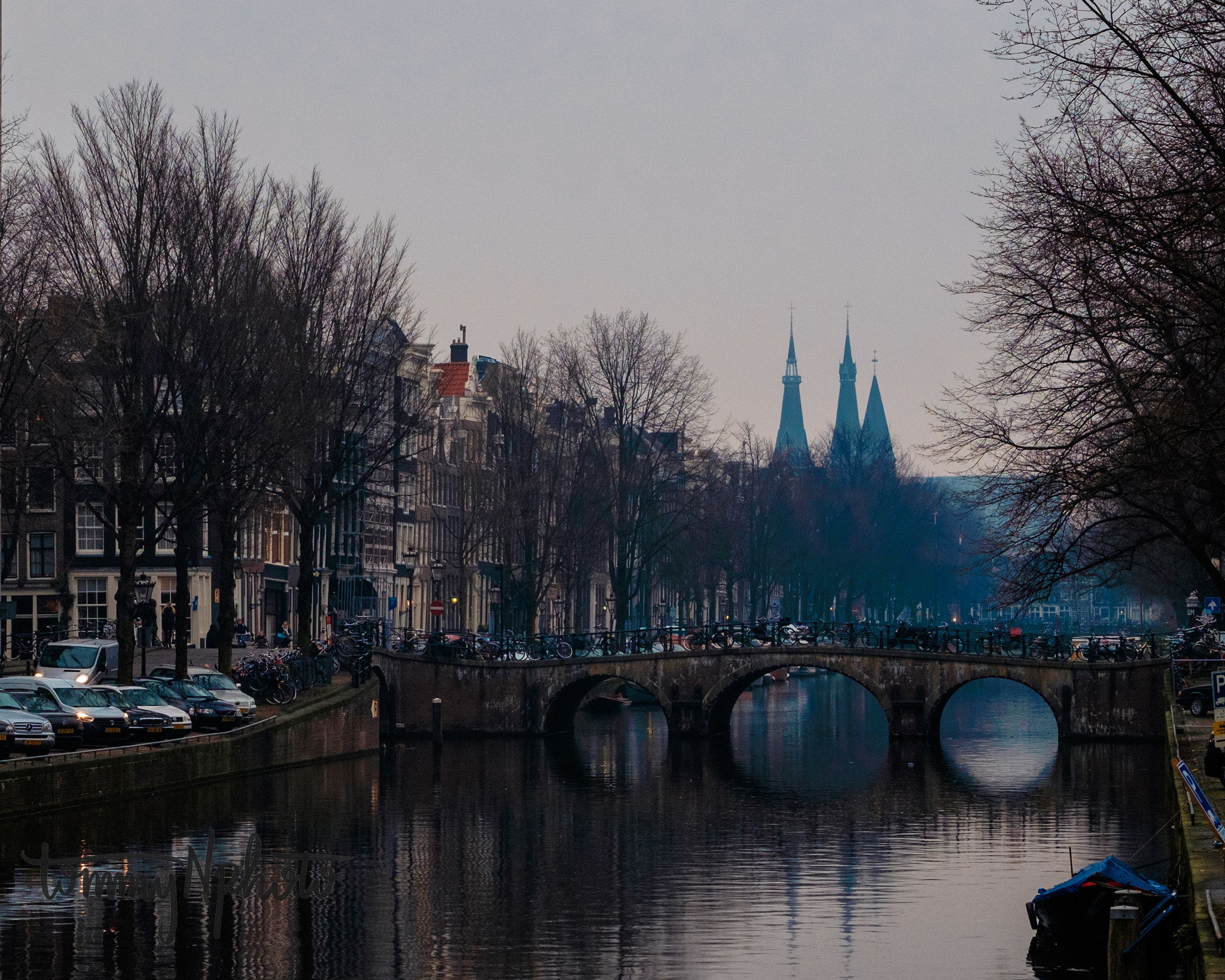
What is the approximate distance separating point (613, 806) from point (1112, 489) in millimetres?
19183

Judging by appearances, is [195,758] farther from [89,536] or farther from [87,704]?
[89,536]

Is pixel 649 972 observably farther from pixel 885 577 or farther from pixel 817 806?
pixel 885 577

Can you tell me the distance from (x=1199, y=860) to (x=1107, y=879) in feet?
5.35

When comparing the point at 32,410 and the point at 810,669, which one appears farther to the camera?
the point at 810,669

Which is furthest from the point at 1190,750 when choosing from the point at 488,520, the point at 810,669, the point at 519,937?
the point at 810,669

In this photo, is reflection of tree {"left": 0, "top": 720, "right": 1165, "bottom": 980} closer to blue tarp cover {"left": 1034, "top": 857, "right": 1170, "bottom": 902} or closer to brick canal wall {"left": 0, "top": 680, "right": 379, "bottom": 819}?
brick canal wall {"left": 0, "top": 680, "right": 379, "bottom": 819}

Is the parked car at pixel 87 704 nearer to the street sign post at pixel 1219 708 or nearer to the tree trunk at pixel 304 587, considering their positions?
the tree trunk at pixel 304 587

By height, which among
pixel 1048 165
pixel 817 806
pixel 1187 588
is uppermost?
pixel 1048 165

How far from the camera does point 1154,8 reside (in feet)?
80.3

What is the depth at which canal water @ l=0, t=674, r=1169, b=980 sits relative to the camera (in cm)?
2755

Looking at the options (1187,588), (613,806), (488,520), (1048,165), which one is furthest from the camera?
(488,520)

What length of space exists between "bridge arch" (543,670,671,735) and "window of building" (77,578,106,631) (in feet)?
59.8

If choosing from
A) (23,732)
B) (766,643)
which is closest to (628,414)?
(766,643)

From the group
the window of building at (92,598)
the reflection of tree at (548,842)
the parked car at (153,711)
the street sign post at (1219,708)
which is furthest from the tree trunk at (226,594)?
the street sign post at (1219,708)
